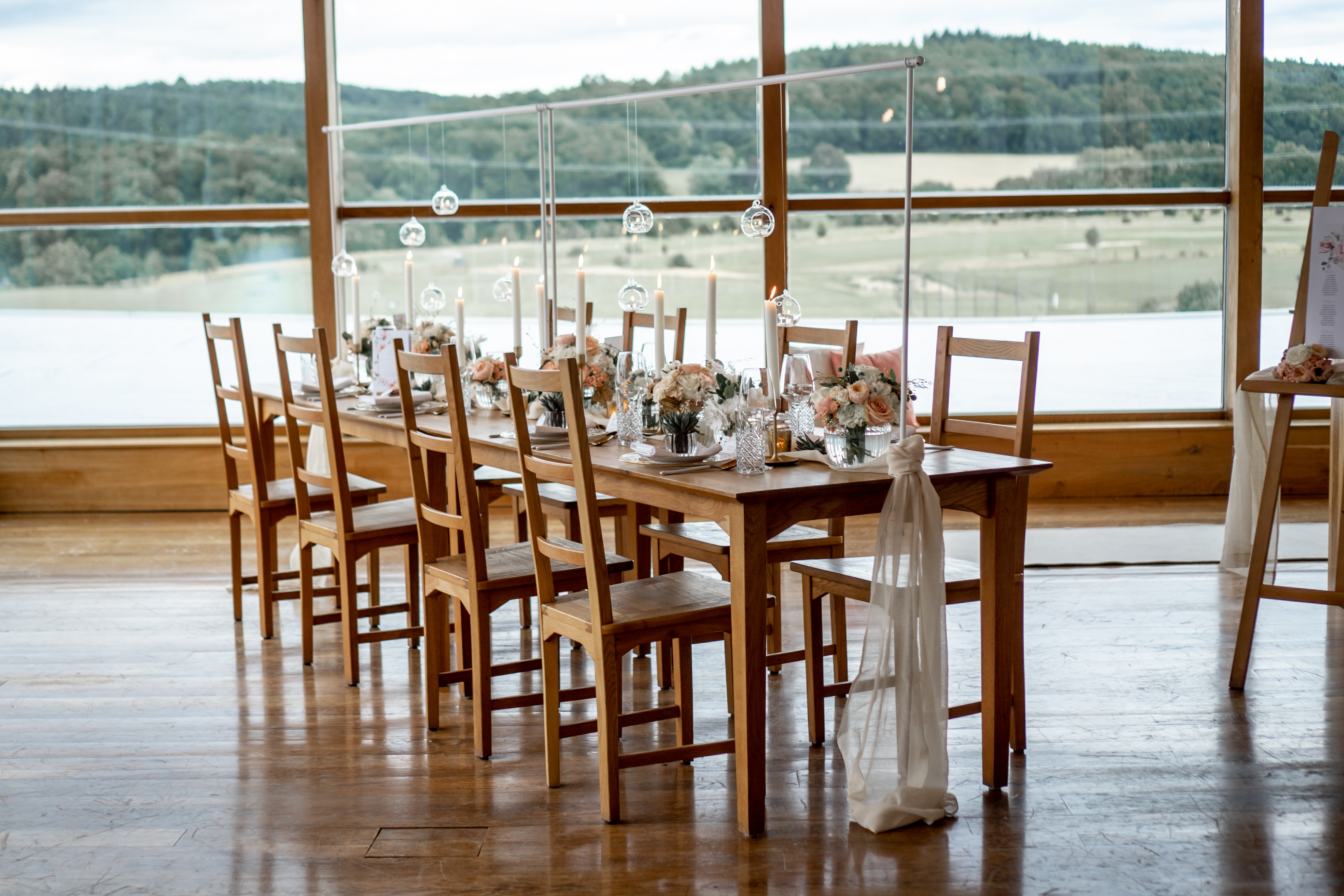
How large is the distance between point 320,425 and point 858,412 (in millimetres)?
2110

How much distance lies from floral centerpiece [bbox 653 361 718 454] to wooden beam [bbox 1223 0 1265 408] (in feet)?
15.4

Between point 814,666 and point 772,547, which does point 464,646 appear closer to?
point 772,547

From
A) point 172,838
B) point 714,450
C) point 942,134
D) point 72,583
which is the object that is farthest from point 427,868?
point 942,134

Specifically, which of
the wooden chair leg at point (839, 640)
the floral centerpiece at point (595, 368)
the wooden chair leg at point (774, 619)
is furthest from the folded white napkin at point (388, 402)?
the wooden chair leg at point (839, 640)

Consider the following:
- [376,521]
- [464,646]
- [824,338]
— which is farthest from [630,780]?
[824,338]

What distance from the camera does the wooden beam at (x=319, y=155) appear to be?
707cm

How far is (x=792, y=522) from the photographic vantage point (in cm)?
296

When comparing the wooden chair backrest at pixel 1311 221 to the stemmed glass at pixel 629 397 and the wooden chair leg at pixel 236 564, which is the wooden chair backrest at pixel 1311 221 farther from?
the wooden chair leg at pixel 236 564

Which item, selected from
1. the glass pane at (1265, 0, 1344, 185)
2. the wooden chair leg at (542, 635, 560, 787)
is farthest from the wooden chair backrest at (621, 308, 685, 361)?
the glass pane at (1265, 0, 1344, 185)

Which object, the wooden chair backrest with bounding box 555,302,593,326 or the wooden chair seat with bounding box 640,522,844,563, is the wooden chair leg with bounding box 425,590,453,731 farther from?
the wooden chair backrest with bounding box 555,302,593,326

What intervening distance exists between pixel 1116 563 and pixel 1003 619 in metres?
2.60

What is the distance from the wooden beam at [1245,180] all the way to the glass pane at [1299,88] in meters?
0.09

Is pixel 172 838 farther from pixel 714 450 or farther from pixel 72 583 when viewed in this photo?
pixel 72 583

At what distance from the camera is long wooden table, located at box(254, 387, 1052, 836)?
290cm
